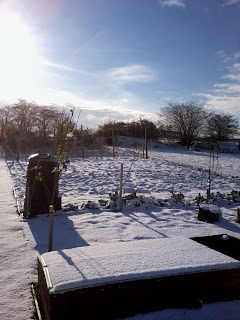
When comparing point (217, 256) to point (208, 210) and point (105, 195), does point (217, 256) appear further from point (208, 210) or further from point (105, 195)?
point (105, 195)

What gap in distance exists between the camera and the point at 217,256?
Answer: 2.57 metres

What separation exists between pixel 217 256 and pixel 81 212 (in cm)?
342

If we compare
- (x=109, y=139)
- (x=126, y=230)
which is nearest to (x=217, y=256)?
(x=126, y=230)

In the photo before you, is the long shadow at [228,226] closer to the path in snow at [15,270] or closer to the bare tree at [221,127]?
the path in snow at [15,270]

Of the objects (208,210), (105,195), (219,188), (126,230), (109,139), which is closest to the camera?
(126,230)

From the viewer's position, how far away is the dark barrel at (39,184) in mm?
5172

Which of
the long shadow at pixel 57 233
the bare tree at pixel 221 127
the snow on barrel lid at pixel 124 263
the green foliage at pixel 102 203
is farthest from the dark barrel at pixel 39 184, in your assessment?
the bare tree at pixel 221 127

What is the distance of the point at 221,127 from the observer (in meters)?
36.8

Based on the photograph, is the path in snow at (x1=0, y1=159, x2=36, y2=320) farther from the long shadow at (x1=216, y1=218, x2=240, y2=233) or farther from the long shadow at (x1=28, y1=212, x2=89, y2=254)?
the long shadow at (x1=216, y1=218, x2=240, y2=233)

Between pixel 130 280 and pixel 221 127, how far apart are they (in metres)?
37.3

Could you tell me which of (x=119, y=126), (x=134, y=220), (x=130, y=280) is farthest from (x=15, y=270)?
(x=119, y=126)

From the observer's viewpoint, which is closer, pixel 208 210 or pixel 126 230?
pixel 126 230

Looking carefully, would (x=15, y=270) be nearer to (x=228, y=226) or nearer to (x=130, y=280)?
(x=130, y=280)

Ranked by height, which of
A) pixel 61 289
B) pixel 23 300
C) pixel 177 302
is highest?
pixel 61 289
